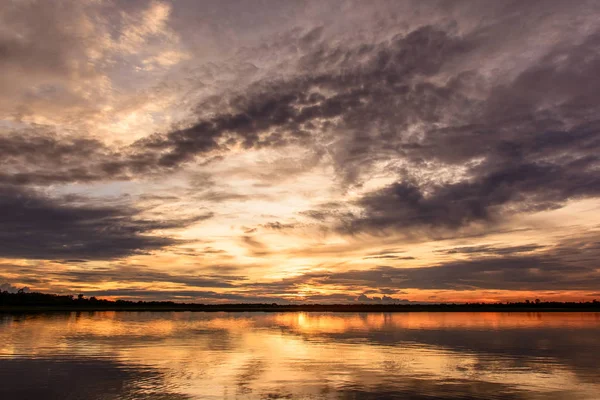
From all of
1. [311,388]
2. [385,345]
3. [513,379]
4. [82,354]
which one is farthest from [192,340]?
[513,379]

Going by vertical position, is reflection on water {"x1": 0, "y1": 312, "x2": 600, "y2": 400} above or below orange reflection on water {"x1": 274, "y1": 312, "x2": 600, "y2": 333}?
below

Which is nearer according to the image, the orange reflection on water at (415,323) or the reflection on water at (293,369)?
the reflection on water at (293,369)

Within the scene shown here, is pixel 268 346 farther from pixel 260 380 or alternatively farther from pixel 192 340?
pixel 260 380

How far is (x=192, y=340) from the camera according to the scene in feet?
159

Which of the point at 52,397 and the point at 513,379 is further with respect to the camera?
the point at 513,379

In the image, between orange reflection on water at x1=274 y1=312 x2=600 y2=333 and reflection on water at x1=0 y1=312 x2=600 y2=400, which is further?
orange reflection on water at x1=274 y1=312 x2=600 y2=333

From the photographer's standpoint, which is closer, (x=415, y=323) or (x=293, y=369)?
(x=293, y=369)

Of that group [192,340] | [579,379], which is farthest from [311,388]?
[192,340]

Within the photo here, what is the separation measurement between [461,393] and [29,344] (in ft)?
126

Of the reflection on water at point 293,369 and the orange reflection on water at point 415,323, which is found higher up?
the orange reflection on water at point 415,323

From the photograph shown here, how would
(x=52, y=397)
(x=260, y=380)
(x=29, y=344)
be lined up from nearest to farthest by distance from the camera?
(x=52, y=397) → (x=260, y=380) → (x=29, y=344)

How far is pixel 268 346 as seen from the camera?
43.8m

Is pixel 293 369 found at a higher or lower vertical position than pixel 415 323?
lower

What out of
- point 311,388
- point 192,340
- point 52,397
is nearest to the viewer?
point 52,397
